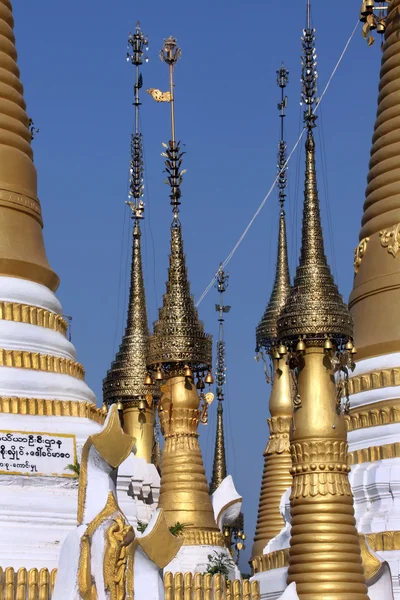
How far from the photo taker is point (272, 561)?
24797mm

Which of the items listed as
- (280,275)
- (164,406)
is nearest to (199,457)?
(164,406)

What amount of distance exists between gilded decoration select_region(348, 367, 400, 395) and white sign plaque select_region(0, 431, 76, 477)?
7.39m

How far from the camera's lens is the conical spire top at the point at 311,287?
21375 mm

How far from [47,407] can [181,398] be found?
3.08m

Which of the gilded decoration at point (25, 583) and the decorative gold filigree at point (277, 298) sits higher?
the decorative gold filigree at point (277, 298)

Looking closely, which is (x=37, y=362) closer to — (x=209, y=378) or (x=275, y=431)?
(x=209, y=378)

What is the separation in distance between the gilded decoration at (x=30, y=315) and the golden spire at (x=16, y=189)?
662 millimetres

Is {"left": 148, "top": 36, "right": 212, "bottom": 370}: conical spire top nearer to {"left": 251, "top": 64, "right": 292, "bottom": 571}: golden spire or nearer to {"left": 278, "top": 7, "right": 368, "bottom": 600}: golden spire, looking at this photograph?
{"left": 278, "top": 7, "right": 368, "bottom": 600}: golden spire

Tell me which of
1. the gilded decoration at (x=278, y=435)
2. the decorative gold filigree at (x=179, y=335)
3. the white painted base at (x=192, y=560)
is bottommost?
the white painted base at (x=192, y=560)

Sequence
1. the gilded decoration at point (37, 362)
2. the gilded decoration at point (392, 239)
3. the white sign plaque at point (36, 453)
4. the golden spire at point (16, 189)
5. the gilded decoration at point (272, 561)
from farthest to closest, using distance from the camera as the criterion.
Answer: the gilded decoration at point (392, 239)
the gilded decoration at point (272, 561)
the golden spire at point (16, 189)
the gilded decoration at point (37, 362)
the white sign plaque at point (36, 453)

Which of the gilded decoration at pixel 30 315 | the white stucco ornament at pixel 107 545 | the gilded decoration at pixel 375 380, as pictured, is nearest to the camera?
the white stucco ornament at pixel 107 545

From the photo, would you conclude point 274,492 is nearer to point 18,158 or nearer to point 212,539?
point 212,539

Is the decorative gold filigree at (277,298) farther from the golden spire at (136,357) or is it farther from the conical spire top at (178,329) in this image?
the conical spire top at (178,329)

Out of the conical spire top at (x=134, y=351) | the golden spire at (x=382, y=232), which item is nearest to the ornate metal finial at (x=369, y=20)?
the golden spire at (x=382, y=232)
